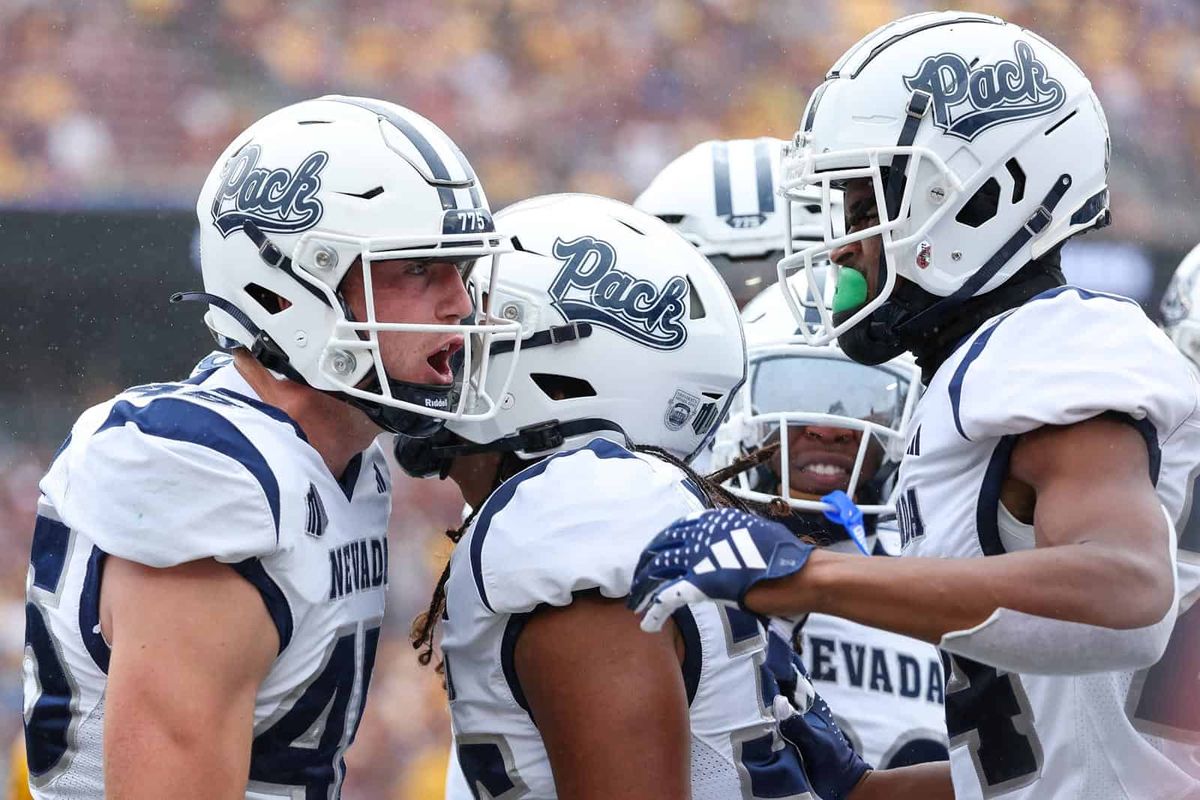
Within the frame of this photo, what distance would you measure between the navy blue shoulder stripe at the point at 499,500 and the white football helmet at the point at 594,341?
0.19 metres

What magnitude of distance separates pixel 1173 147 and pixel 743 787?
19.5 feet

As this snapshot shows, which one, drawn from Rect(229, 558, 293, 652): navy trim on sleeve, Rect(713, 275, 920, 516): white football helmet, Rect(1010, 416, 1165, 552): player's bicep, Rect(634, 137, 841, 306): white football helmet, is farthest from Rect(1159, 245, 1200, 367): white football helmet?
Rect(229, 558, 293, 652): navy trim on sleeve

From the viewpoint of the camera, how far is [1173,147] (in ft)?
23.2

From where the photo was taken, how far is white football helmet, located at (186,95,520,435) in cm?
188

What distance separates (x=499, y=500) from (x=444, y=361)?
223 millimetres

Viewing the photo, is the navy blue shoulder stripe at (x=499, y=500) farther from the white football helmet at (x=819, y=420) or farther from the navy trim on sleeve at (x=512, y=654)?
the white football helmet at (x=819, y=420)

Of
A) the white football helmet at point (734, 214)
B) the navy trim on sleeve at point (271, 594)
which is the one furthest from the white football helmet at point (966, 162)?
the white football helmet at point (734, 214)

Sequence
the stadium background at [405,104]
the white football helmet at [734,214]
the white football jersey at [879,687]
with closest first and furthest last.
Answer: the white football jersey at [879,687], the white football helmet at [734,214], the stadium background at [405,104]

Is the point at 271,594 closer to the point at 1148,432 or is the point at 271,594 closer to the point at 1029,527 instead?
the point at 1029,527

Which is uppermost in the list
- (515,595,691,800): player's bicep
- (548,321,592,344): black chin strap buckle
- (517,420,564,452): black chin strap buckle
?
(548,321,592,344): black chin strap buckle

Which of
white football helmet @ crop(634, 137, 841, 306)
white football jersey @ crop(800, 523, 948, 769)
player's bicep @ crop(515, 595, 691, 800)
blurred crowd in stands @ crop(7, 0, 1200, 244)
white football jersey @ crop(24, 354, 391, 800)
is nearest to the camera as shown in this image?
white football jersey @ crop(24, 354, 391, 800)

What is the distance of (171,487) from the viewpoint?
160cm

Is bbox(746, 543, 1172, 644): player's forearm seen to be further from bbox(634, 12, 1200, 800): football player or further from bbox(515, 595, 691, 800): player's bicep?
bbox(515, 595, 691, 800): player's bicep

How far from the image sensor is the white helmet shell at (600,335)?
2.07 m
